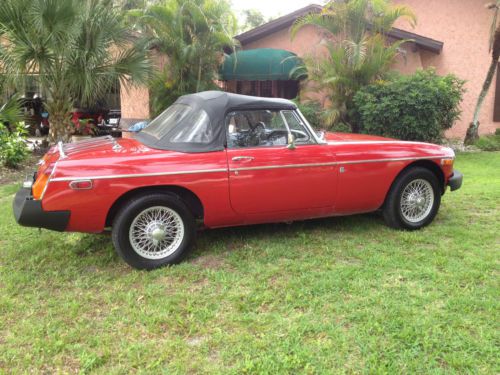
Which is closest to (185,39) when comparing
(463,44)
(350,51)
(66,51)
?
(66,51)

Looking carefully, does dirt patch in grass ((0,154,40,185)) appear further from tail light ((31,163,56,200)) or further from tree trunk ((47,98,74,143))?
tail light ((31,163,56,200))

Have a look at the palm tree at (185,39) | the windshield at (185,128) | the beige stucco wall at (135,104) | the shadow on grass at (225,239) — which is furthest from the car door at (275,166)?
the beige stucco wall at (135,104)

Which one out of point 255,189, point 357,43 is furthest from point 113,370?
point 357,43

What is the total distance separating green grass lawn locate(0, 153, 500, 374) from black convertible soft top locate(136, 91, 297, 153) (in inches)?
43.3

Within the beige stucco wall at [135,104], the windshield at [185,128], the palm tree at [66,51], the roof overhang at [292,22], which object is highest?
the roof overhang at [292,22]

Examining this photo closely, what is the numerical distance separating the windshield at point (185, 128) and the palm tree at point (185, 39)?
6406 millimetres

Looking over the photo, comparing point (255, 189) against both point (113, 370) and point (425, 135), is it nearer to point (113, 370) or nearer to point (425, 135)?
point (113, 370)

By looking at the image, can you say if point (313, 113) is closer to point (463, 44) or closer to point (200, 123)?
point (463, 44)

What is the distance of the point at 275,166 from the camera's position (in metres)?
4.19

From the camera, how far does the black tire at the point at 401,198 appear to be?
189 inches

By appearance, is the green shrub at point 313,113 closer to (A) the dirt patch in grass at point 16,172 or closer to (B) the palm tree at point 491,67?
(B) the palm tree at point 491,67

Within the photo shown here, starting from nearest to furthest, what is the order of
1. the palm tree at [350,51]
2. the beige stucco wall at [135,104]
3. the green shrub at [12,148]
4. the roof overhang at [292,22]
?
the green shrub at [12,148] → the palm tree at [350,51] → the roof overhang at [292,22] → the beige stucco wall at [135,104]

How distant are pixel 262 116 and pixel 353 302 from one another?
6.79 ft

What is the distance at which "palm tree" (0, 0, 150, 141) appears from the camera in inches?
299
